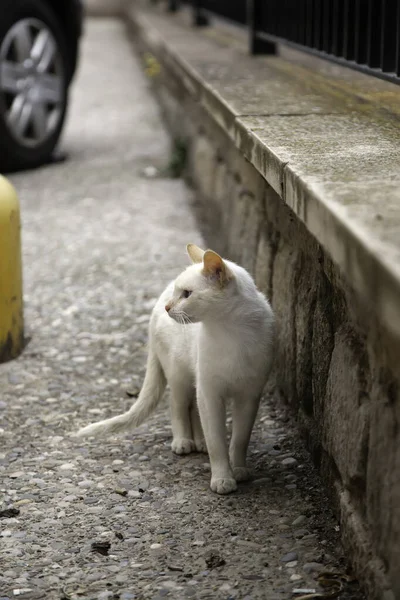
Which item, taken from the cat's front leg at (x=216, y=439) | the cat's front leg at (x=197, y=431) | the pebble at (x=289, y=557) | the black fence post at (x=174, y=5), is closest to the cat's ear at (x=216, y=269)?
the cat's front leg at (x=216, y=439)

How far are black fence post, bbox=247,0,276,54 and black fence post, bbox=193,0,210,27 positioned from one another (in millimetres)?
3581

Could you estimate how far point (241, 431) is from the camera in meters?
3.26

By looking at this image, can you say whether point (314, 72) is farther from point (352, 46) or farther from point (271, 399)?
point (271, 399)

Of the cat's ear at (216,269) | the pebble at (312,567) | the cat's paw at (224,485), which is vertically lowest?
the cat's paw at (224,485)

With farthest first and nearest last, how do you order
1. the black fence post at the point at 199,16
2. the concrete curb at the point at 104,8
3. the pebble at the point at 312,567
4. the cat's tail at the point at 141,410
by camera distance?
the concrete curb at the point at 104,8 < the black fence post at the point at 199,16 < the cat's tail at the point at 141,410 < the pebble at the point at 312,567

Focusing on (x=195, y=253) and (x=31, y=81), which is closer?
(x=195, y=253)

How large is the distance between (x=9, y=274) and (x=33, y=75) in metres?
3.74

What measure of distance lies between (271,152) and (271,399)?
1081mm

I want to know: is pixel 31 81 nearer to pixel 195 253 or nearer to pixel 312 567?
pixel 195 253

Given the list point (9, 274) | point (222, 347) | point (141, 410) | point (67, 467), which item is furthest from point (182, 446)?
point (9, 274)

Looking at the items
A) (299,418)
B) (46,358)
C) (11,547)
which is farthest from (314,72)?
(11,547)

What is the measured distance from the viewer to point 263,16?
6.54 meters

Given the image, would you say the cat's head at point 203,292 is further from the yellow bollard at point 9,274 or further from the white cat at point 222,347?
the yellow bollard at point 9,274

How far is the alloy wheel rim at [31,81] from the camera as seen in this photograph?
7.24m
